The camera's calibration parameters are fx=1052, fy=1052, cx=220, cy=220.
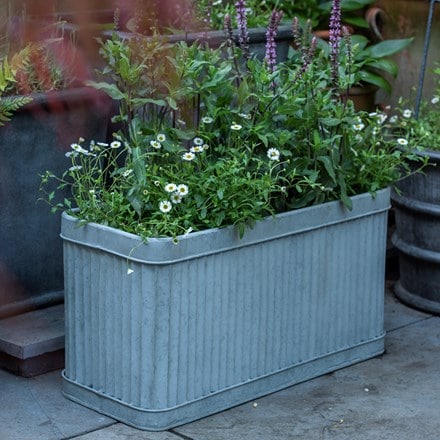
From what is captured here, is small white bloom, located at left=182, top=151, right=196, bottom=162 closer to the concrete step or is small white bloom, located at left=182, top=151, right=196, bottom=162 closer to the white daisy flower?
the white daisy flower

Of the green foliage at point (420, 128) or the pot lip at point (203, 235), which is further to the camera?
the green foliage at point (420, 128)

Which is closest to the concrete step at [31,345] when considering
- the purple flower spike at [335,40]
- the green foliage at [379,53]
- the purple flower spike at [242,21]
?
the purple flower spike at [242,21]

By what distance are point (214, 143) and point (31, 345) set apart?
2.98 feet

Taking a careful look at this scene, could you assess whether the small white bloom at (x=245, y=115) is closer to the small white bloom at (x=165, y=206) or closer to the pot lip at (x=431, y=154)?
the small white bloom at (x=165, y=206)

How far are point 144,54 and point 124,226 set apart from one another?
0.55m

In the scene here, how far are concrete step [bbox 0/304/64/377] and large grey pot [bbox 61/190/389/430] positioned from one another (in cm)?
18

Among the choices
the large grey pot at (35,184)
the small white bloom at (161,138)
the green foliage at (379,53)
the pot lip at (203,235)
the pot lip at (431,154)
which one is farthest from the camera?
A: the green foliage at (379,53)

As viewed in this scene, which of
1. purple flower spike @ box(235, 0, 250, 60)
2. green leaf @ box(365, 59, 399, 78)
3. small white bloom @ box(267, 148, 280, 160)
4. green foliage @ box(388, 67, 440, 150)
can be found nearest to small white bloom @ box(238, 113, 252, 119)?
small white bloom @ box(267, 148, 280, 160)

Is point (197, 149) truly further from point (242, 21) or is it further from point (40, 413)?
point (40, 413)

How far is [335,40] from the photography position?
3414 mm

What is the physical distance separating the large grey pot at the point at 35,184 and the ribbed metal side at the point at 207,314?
0.44 metres

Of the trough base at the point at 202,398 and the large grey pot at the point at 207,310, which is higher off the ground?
the large grey pot at the point at 207,310

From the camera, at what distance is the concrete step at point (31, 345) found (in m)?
3.50

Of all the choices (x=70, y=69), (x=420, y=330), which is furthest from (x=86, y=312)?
(x=420, y=330)
